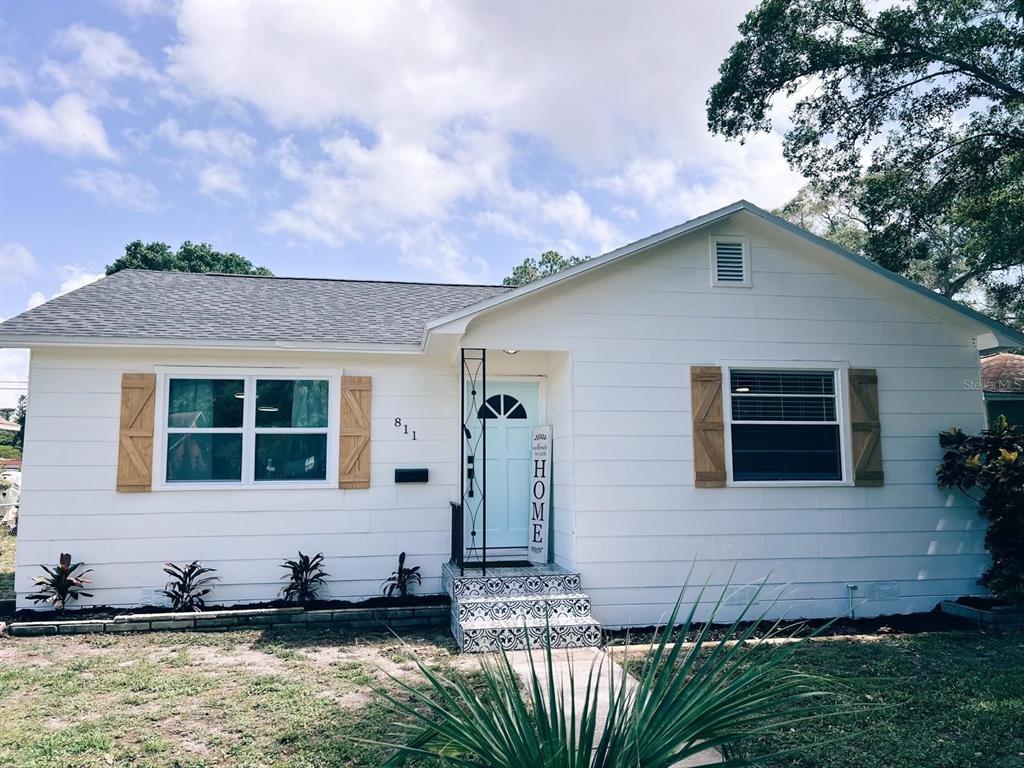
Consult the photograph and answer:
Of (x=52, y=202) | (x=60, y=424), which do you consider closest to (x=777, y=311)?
(x=60, y=424)

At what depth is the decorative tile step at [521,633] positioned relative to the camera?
20.5 feet

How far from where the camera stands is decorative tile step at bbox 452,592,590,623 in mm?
6578

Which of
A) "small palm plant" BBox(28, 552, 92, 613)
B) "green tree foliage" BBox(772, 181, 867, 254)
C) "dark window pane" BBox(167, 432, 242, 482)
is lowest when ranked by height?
"small palm plant" BBox(28, 552, 92, 613)

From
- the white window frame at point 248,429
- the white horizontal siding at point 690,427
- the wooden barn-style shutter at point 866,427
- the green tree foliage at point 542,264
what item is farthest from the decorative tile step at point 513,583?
the green tree foliage at point 542,264

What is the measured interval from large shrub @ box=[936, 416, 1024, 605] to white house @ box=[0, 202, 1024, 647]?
0.28 metres

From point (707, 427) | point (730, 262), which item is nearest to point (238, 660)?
point (707, 427)

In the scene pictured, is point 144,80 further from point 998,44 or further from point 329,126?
point 998,44

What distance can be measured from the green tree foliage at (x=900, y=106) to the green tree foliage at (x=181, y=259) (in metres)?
24.0

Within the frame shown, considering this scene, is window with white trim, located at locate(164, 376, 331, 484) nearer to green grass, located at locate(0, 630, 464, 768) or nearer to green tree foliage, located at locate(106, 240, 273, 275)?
Answer: green grass, located at locate(0, 630, 464, 768)

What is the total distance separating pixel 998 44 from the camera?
8.75 metres

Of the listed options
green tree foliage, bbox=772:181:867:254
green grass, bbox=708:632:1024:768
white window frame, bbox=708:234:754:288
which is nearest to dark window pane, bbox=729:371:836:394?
white window frame, bbox=708:234:754:288

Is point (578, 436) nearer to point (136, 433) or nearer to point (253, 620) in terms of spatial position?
point (253, 620)

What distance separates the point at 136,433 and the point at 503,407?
398 centimetres

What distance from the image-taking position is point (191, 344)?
751 cm
